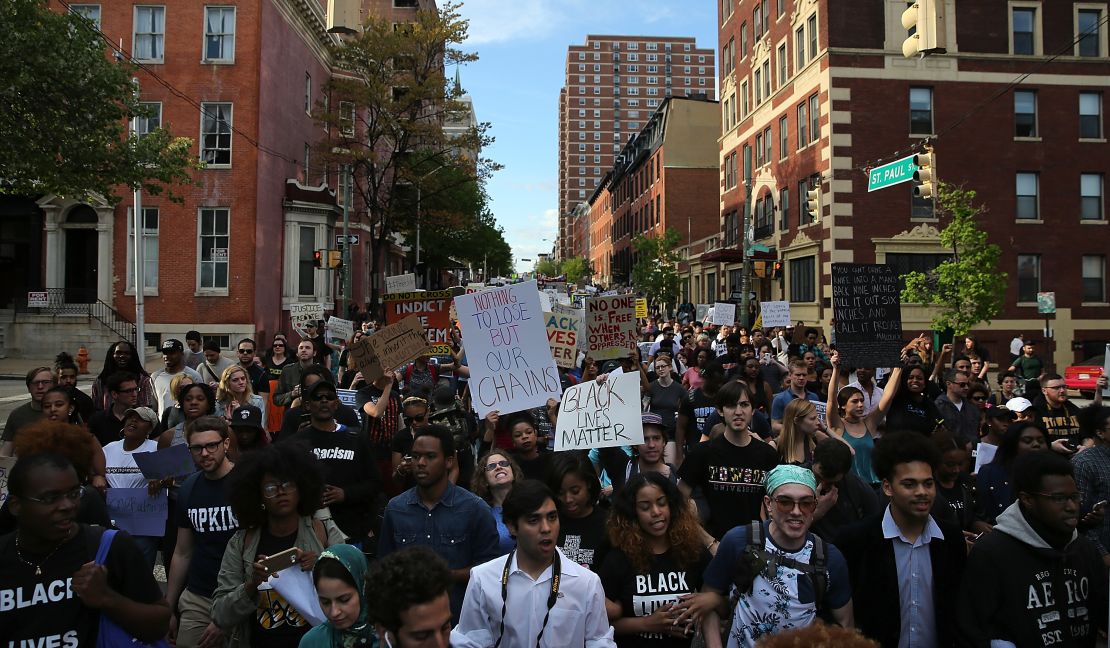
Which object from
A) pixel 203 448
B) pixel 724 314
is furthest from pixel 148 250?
pixel 203 448

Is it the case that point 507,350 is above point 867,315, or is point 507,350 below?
below

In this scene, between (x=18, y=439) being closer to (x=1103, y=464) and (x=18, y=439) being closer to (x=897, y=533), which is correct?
(x=897, y=533)

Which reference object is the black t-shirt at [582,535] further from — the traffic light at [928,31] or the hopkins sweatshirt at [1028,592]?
the traffic light at [928,31]

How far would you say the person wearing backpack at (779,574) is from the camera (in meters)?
3.74

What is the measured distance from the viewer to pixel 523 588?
365 centimetres

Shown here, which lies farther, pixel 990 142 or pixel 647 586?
pixel 990 142

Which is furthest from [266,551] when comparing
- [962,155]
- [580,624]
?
[962,155]

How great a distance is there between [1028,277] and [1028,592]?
33818mm

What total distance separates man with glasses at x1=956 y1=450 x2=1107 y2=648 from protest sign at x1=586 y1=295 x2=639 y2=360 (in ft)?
21.9

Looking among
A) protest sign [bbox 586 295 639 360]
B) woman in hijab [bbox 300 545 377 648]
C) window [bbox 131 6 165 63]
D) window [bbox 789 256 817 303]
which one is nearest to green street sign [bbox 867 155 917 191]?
protest sign [bbox 586 295 639 360]

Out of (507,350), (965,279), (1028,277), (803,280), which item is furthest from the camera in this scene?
(803,280)

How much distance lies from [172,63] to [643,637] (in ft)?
104

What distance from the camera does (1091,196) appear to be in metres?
33.2

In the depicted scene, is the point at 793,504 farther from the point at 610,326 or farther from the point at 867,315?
the point at 610,326
